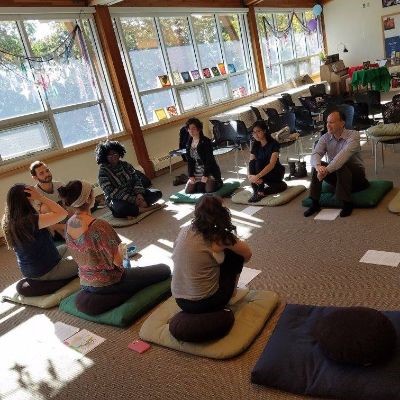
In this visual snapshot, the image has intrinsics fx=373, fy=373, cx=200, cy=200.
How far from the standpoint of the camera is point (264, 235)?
135 inches

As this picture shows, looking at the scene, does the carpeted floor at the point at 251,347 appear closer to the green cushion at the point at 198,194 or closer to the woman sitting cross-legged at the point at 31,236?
the woman sitting cross-legged at the point at 31,236

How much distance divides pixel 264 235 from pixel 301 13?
10147 mm

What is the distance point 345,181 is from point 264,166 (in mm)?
1030

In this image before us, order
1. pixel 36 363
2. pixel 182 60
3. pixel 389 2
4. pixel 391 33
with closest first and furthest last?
pixel 36 363
pixel 182 60
pixel 389 2
pixel 391 33

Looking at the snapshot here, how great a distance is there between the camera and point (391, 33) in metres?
10.8

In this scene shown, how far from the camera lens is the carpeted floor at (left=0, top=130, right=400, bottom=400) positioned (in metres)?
1.94

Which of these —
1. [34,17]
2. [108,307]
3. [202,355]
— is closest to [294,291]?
[202,355]

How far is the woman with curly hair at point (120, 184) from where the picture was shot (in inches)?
169

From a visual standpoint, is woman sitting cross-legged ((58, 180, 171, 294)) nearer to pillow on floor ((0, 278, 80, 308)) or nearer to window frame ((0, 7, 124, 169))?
pillow on floor ((0, 278, 80, 308))

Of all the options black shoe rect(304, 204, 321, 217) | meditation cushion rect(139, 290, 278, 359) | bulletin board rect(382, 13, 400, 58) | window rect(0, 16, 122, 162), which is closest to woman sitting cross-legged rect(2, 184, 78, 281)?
meditation cushion rect(139, 290, 278, 359)

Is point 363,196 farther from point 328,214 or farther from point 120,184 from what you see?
point 120,184

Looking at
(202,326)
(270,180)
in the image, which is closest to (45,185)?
(270,180)

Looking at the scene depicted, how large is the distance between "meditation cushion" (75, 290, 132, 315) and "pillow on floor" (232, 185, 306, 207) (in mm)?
2066

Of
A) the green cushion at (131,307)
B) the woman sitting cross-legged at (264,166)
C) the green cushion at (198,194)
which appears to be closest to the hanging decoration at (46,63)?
the green cushion at (198,194)
